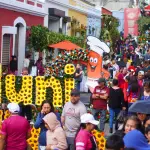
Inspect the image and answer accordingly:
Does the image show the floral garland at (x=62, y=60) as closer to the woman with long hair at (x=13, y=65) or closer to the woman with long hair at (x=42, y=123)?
the woman with long hair at (x=13, y=65)

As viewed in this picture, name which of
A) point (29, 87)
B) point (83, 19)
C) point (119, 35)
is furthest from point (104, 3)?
point (29, 87)

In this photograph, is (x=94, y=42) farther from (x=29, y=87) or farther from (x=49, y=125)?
(x=49, y=125)

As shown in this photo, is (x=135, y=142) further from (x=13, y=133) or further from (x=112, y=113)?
(x=112, y=113)

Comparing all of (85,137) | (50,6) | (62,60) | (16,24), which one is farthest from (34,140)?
(50,6)

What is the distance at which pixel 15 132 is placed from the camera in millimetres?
9398

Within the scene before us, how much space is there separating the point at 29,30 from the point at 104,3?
120 feet

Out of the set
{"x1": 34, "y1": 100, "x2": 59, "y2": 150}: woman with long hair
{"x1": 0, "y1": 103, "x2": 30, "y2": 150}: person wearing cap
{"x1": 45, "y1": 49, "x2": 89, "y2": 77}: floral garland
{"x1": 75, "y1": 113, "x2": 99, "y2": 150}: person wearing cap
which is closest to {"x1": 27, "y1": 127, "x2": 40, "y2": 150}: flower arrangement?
{"x1": 34, "y1": 100, "x2": 59, "y2": 150}: woman with long hair

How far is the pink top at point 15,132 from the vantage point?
939cm

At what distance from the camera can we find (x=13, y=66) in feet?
80.0

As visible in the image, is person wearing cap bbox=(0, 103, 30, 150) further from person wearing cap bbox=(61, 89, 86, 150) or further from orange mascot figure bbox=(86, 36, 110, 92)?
orange mascot figure bbox=(86, 36, 110, 92)

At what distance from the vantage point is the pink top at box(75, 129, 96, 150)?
8195 mm

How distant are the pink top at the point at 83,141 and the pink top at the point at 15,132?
1.43m

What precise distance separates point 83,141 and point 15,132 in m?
1.62

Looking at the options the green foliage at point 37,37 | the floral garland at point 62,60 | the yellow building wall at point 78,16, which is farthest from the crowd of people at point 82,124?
the yellow building wall at point 78,16
